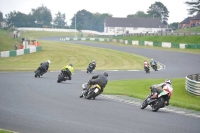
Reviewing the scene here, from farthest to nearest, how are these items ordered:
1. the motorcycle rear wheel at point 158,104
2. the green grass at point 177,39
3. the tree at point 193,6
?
the tree at point 193,6 → the green grass at point 177,39 → the motorcycle rear wheel at point 158,104

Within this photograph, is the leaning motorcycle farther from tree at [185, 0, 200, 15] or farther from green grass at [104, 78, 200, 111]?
tree at [185, 0, 200, 15]

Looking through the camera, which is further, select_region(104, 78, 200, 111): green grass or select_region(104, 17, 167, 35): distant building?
select_region(104, 17, 167, 35): distant building

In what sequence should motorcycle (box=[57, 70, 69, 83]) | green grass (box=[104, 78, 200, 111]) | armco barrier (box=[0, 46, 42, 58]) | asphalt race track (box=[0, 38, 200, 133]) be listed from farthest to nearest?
armco barrier (box=[0, 46, 42, 58]), motorcycle (box=[57, 70, 69, 83]), green grass (box=[104, 78, 200, 111]), asphalt race track (box=[0, 38, 200, 133])

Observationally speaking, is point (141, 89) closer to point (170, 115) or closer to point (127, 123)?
point (170, 115)

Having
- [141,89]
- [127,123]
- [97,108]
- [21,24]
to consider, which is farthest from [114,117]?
[21,24]

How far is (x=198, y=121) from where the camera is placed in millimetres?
12977

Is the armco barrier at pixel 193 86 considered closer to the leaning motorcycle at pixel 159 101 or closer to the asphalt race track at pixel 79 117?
the asphalt race track at pixel 79 117

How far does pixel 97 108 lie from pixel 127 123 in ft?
10.2

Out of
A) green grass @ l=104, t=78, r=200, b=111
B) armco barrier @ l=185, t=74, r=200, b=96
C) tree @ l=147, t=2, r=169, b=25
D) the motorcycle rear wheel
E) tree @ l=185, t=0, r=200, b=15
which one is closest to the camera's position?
the motorcycle rear wheel

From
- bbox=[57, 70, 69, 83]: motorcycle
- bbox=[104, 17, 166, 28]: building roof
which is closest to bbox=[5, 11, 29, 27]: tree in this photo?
bbox=[104, 17, 166, 28]: building roof

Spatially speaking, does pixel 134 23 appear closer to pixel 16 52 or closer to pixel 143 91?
pixel 16 52

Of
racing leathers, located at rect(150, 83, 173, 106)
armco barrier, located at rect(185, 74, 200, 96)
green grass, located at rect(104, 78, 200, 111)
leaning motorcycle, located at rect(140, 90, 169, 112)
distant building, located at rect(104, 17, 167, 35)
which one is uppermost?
distant building, located at rect(104, 17, 167, 35)

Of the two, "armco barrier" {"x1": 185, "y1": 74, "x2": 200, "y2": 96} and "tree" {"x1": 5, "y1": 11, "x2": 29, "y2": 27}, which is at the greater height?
"tree" {"x1": 5, "y1": 11, "x2": 29, "y2": 27}

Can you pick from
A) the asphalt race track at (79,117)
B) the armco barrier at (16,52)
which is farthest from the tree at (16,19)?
the asphalt race track at (79,117)
